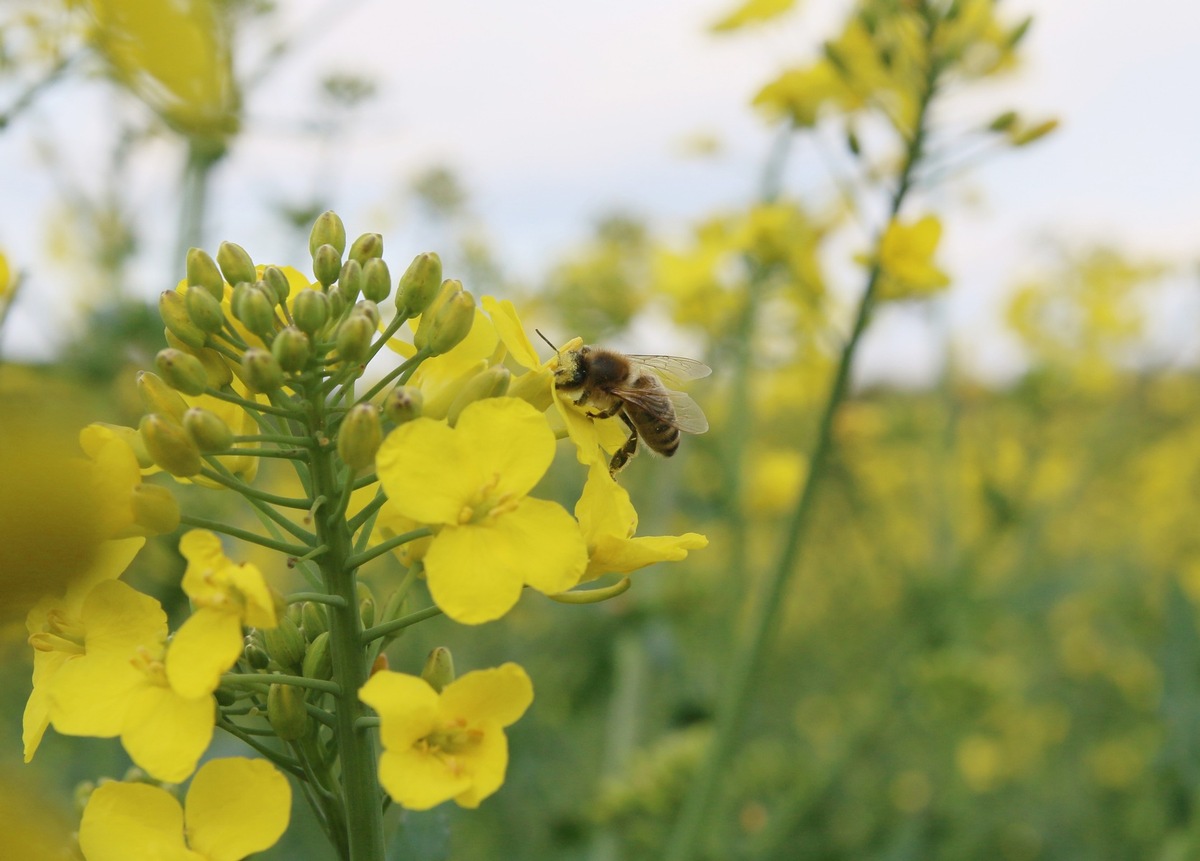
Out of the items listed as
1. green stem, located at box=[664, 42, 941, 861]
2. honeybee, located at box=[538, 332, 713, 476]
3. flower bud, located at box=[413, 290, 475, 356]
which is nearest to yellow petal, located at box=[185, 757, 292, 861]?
flower bud, located at box=[413, 290, 475, 356]

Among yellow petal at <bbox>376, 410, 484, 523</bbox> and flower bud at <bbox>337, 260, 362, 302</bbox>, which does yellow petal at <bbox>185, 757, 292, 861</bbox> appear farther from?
flower bud at <bbox>337, 260, 362, 302</bbox>

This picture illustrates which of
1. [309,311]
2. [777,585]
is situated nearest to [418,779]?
[309,311]

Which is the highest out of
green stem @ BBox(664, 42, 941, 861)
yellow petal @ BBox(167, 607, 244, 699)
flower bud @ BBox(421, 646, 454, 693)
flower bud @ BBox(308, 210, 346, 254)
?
flower bud @ BBox(308, 210, 346, 254)

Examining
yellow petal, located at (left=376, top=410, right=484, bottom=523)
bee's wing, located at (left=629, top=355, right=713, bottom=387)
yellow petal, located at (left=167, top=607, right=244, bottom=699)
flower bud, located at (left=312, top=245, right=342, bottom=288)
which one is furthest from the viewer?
bee's wing, located at (left=629, top=355, right=713, bottom=387)

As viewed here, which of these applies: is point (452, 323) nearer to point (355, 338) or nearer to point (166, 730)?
point (355, 338)

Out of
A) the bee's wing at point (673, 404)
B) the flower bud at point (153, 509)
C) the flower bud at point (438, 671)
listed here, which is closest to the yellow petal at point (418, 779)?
the flower bud at point (438, 671)

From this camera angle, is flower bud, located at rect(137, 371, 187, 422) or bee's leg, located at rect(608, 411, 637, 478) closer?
flower bud, located at rect(137, 371, 187, 422)
